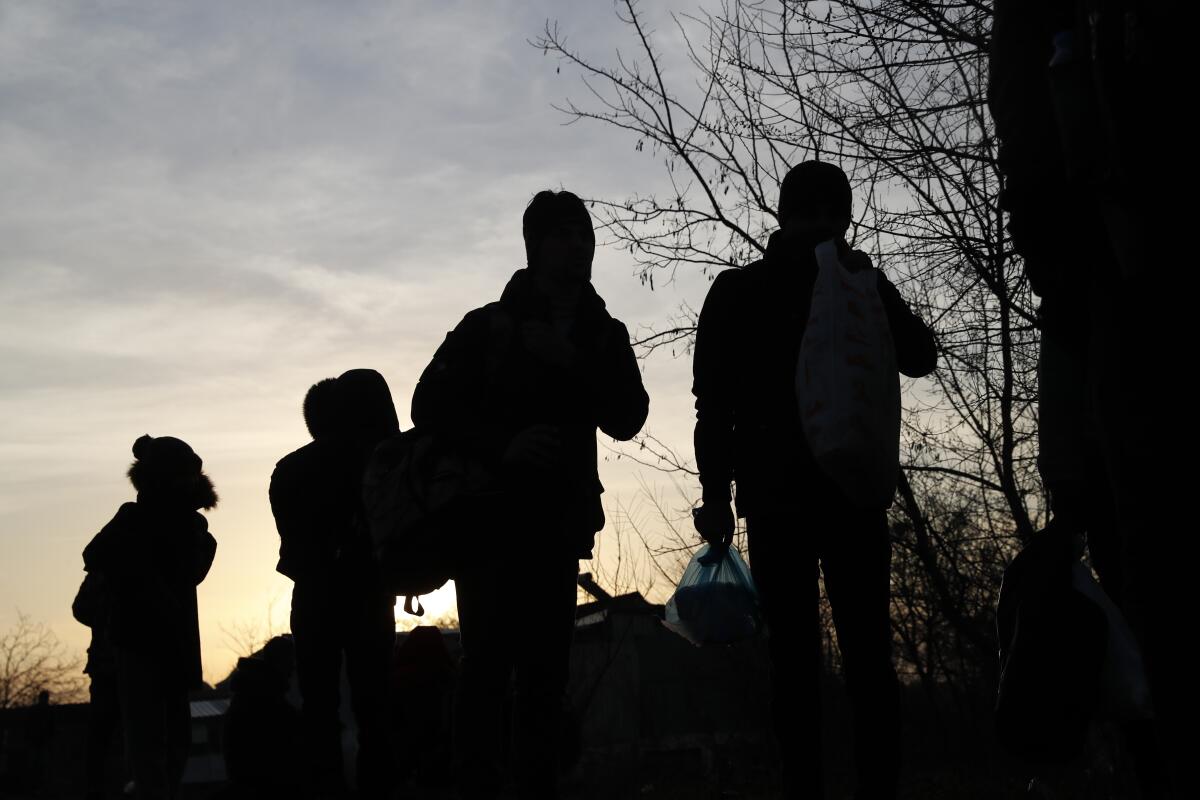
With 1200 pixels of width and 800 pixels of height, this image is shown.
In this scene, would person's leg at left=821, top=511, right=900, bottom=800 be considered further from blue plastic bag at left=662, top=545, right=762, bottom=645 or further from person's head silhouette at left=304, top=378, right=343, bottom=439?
person's head silhouette at left=304, top=378, right=343, bottom=439

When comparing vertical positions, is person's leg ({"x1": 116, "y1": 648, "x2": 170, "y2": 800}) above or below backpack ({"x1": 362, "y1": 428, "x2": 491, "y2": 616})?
below

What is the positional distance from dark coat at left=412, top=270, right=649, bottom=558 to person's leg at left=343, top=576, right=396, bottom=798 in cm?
162

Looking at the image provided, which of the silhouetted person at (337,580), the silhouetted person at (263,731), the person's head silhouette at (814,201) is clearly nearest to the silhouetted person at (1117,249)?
the person's head silhouette at (814,201)

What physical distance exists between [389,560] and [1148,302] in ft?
8.10

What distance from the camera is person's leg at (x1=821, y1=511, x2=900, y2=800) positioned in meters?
3.33

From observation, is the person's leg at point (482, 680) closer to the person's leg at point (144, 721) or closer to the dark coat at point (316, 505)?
the dark coat at point (316, 505)

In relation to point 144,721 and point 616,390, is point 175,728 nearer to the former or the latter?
point 144,721

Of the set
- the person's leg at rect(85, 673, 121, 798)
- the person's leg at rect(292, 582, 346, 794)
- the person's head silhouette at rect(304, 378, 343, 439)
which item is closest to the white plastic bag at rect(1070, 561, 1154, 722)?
the person's leg at rect(292, 582, 346, 794)

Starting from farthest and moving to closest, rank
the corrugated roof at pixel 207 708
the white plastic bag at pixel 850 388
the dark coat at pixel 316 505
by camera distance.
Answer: the corrugated roof at pixel 207 708 < the dark coat at pixel 316 505 < the white plastic bag at pixel 850 388

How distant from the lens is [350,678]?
17.5 ft

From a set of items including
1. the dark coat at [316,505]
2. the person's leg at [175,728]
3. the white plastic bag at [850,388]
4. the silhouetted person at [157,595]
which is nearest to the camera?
the white plastic bag at [850,388]

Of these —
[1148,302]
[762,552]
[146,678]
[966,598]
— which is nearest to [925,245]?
[966,598]

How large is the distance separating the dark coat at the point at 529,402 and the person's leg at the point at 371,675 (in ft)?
5.30

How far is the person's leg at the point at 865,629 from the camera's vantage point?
10.9ft
